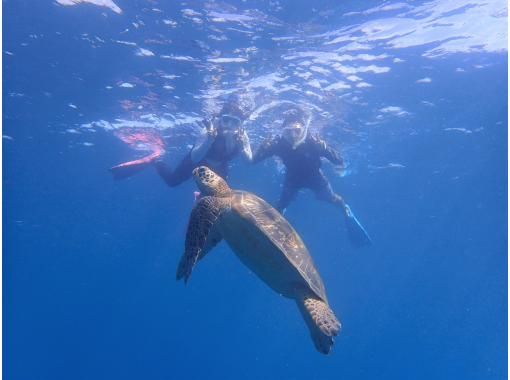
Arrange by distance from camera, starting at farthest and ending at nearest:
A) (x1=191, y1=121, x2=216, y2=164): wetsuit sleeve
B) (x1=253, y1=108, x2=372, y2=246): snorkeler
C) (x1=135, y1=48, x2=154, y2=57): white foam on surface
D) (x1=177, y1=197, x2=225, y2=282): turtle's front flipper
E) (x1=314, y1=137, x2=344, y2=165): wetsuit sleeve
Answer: (x1=253, y1=108, x2=372, y2=246): snorkeler < (x1=314, y1=137, x2=344, y2=165): wetsuit sleeve < (x1=135, y1=48, x2=154, y2=57): white foam on surface < (x1=191, y1=121, x2=216, y2=164): wetsuit sleeve < (x1=177, y1=197, x2=225, y2=282): turtle's front flipper

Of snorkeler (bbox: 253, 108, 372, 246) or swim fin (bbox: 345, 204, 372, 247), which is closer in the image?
snorkeler (bbox: 253, 108, 372, 246)

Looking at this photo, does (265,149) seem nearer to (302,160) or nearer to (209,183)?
(302,160)

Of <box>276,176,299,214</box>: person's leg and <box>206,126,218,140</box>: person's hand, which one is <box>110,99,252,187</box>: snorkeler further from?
<box>276,176,299,214</box>: person's leg

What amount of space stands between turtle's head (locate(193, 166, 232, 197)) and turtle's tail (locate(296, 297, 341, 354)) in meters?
2.40

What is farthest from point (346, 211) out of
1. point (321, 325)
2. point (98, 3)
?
point (98, 3)

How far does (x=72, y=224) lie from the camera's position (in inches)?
1554

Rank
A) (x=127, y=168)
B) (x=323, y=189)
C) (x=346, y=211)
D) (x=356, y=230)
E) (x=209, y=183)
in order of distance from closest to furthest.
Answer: (x=209, y=183) → (x=127, y=168) → (x=346, y=211) → (x=356, y=230) → (x=323, y=189)

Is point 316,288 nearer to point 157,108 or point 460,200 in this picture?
point 157,108

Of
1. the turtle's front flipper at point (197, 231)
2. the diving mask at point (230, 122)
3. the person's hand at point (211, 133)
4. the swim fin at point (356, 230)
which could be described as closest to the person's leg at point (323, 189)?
the swim fin at point (356, 230)

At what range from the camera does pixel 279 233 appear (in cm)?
654

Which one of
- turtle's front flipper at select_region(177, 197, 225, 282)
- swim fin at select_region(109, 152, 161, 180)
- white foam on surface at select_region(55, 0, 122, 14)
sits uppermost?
white foam on surface at select_region(55, 0, 122, 14)

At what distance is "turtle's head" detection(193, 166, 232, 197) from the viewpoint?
646 cm

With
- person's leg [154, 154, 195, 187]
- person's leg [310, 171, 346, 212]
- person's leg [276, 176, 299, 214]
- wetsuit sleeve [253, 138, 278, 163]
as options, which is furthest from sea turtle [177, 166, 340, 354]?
person's leg [310, 171, 346, 212]

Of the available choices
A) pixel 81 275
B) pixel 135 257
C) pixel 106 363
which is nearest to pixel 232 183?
pixel 135 257
